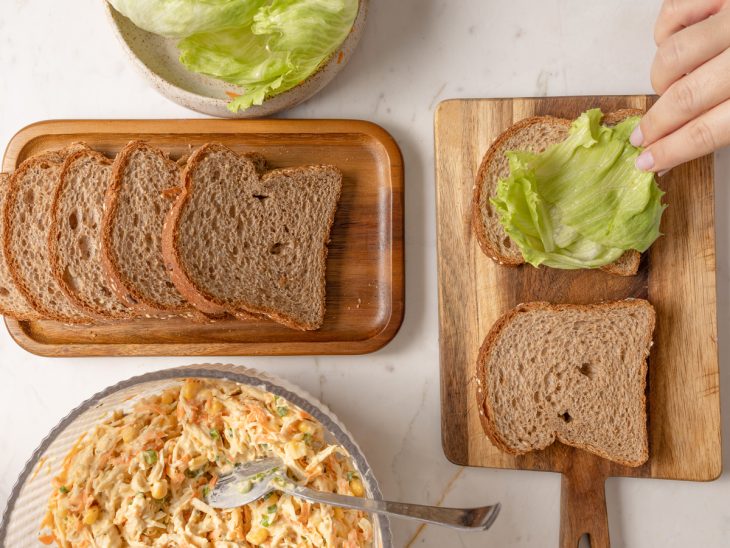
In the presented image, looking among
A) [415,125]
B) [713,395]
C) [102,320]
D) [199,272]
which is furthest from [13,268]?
[713,395]

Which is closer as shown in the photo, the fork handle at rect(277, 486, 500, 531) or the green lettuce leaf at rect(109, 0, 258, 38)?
the fork handle at rect(277, 486, 500, 531)

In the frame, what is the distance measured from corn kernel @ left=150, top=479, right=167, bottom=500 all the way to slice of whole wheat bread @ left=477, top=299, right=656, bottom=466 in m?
1.20

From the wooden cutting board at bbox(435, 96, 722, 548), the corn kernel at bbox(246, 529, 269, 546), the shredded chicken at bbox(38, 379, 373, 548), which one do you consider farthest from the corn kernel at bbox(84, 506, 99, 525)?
the wooden cutting board at bbox(435, 96, 722, 548)

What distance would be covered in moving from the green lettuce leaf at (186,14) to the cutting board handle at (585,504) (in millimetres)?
2121

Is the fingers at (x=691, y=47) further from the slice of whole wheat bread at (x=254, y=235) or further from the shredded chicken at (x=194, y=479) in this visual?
the shredded chicken at (x=194, y=479)

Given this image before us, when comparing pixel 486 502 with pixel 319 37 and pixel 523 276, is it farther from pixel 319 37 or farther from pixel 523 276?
pixel 319 37

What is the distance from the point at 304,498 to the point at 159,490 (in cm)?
53

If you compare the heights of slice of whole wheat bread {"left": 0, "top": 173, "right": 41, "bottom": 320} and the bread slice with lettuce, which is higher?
the bread slice with lettuce

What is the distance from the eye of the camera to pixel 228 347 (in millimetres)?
2689

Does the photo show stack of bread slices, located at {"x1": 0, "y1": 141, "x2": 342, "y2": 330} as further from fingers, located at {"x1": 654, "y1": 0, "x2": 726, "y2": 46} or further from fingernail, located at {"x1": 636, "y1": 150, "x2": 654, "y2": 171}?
fingers, located at {"x1": 654, "y1": 0, "x2": 726, "y2": 46}

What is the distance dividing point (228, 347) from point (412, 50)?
4.66 feet

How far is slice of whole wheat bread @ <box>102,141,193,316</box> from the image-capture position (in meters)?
2.52

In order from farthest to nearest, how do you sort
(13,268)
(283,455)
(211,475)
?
1. (13,268)
2. (211,475)
3. (283,455)

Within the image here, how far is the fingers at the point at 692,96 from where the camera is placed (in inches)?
87.7
